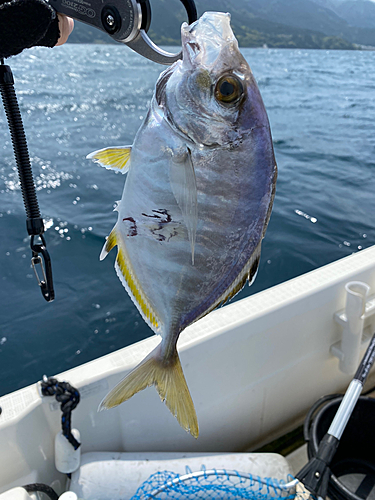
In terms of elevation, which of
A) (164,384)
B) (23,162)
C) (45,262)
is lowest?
(164,384)

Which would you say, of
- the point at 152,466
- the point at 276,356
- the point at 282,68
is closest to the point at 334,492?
the point at 276,356

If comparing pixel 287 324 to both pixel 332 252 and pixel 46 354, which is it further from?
pixel 332 252

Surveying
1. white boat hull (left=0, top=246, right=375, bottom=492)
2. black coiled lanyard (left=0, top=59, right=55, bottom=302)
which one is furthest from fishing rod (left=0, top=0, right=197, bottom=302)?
white boat hull (left=0, top=246, right=375, bottom=492)

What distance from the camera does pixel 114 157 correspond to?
2.97 ft

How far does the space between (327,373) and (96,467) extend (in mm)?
1879

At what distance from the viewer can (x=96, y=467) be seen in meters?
2.07

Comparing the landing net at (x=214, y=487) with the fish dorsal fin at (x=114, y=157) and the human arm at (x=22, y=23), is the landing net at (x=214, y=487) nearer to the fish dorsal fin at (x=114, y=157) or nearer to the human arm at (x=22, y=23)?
the fish dorsal fin at (x=114, y=157)

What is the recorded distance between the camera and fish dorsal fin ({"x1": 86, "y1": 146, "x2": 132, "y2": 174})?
889 mm

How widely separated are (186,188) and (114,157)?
0.25 metres

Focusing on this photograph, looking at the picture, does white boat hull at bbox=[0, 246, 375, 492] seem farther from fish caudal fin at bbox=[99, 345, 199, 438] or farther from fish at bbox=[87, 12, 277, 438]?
fish at bbox=[87, 12, 277, 438]

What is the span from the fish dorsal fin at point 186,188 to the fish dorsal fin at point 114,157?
158mm

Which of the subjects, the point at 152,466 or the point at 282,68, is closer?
the point at 152,466

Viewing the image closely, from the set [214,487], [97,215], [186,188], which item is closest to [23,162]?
[186,188]

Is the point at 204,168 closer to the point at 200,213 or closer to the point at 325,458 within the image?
the point at 200,213
